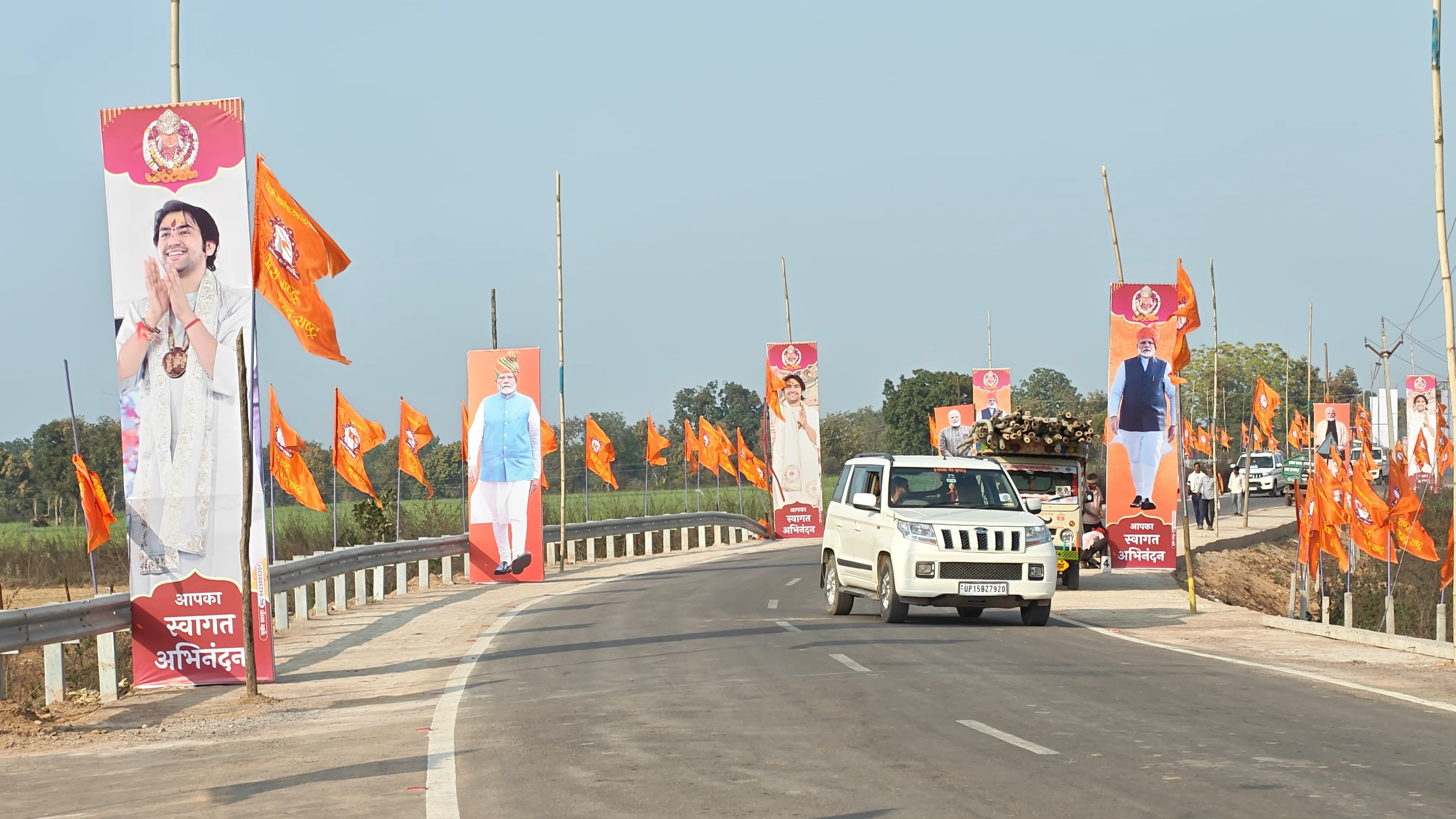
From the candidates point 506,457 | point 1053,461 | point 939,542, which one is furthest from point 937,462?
point 506,457

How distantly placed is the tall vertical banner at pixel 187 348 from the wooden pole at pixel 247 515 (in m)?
0.21

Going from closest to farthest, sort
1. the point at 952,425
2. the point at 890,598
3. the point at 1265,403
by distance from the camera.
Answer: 1. the point at 890,598
2. the point at 1265,403
3. the point at 952,425

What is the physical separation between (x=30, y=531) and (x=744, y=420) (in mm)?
109103

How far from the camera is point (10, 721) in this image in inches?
513

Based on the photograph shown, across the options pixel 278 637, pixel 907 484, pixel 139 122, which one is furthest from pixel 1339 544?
pixel 139 122

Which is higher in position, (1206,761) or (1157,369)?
(1157,369)

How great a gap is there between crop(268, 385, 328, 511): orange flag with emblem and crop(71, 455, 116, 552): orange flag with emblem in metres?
5.28

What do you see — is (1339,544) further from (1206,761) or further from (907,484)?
(1206,761)

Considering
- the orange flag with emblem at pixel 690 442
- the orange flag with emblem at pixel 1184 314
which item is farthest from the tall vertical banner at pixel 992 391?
the orange flag with emblem at pixel 1184 314

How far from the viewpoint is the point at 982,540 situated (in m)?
18.8

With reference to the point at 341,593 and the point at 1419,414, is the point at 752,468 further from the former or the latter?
the point at 341,593

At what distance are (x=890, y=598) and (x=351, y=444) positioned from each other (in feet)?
59.2

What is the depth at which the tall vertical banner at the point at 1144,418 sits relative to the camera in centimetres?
2825

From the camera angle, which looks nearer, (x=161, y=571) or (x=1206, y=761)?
(x=1206, y=761)
